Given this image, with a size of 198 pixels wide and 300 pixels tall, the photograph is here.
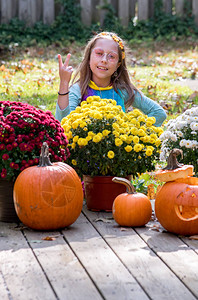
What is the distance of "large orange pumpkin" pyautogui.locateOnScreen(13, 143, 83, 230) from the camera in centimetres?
345

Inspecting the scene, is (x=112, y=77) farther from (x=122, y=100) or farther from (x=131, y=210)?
(x=131, y=210)

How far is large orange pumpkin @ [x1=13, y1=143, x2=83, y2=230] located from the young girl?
3.68ft

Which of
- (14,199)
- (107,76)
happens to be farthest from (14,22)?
(14,199)

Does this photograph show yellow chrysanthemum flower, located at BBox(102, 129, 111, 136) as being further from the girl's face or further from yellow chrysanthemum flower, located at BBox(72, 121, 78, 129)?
the girl's face

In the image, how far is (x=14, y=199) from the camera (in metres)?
3.55

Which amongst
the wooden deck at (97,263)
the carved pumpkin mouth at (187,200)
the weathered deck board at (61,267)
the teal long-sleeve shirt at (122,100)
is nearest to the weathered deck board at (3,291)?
the wooden deck at (97,263)

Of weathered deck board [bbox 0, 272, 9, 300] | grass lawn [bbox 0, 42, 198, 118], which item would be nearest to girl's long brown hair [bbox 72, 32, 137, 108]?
grass lawn [bbox 0, 42, 198, 118]

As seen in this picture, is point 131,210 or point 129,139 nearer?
point 131,210

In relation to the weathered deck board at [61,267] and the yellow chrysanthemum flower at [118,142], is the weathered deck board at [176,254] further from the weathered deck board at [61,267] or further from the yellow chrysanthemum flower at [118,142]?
the yellow chrysanthemum flower at [118,142]

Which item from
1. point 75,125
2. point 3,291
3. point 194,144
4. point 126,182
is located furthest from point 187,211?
point 3,291

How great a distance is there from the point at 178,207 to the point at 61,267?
0.95 meters

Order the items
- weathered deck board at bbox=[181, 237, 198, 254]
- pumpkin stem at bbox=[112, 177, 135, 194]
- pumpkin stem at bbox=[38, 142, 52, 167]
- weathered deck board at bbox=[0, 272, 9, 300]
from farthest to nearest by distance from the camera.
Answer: pumpkin stem at bbox=[112, 177, 135, 194] < pumpkin stem at bbox=[38, 142, 52, 167] < weathered deck board at bbox=[181, 237, 198, 254] < weathered deck board at bbox=[0, 272, 9, 300]

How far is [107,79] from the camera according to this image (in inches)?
191

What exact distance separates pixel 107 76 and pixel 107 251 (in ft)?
6.59
